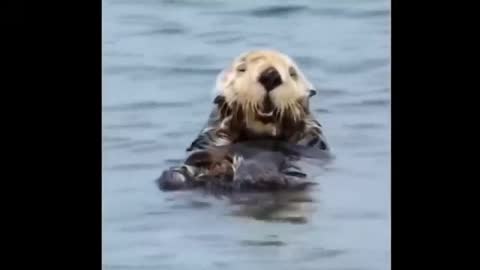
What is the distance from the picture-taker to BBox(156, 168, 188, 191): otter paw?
1478 mm

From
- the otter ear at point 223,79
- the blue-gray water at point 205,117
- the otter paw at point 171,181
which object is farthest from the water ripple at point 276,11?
the otter paw at point 171,181

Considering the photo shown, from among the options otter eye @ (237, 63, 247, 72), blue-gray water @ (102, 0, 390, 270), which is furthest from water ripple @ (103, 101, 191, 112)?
otter eye @ (237, 63, 247, 72)

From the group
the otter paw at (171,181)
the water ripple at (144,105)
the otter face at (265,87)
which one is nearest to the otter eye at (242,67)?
the otter face at (265,87)

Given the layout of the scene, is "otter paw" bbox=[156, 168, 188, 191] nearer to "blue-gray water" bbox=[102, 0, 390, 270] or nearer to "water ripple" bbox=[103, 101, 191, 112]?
"blue-gray water" bbox=[102, 0, 390, 270]

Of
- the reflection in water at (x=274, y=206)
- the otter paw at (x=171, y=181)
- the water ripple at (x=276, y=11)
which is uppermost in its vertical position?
the water ripple at (x=276, y=11)

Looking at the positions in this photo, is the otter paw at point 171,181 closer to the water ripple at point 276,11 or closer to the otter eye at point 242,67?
the otter eye at point 242,67

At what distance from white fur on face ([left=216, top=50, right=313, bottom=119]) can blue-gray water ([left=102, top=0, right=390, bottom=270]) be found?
0.06 feet

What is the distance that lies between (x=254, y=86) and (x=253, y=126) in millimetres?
71

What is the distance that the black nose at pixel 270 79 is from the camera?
1485mm

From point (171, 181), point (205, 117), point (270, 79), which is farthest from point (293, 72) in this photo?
point (171, 181)

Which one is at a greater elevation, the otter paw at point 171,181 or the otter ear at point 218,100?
the otter ear at point 218,100

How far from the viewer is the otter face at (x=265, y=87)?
4.87 feet
